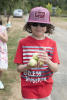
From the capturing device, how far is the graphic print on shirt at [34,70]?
2262 millimetres

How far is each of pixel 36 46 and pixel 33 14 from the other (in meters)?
0.36

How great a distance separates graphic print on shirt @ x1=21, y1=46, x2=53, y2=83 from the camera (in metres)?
2.26

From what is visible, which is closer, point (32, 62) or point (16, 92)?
point (32, 62)

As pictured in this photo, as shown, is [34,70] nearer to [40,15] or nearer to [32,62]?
[32,62]

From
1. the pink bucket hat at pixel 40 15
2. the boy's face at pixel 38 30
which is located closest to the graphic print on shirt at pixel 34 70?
the boy's face at pixel 38 30

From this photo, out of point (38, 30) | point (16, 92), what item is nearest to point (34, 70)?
point (38, 30)

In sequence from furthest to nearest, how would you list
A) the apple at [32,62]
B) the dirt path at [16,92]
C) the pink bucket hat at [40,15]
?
the dirt path at [16,92], the pink bucket hat at [40,15], the apple at [32,62]

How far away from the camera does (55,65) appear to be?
2.28 meters

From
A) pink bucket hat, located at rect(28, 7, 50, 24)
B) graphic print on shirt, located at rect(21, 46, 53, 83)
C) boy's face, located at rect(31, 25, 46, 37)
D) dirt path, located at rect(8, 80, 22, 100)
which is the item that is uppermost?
pink bucket hat, located at rect(28, 7, 50, 24)

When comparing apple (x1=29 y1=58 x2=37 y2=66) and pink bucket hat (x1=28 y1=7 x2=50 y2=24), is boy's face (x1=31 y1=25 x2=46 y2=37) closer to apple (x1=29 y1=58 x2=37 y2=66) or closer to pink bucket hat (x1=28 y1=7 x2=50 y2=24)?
pink bucket hat (x1=28 y1=7 x2=50 y2=24)

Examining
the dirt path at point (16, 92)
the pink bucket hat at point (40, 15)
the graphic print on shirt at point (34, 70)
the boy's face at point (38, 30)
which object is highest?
the pink bucket hat at point (40, 15)

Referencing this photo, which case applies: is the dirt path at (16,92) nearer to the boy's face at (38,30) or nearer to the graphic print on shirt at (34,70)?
the graphic print on shirt at (34,70)

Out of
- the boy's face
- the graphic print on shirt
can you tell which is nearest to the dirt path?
the graphic print on shirt

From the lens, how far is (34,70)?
229 centimetres
